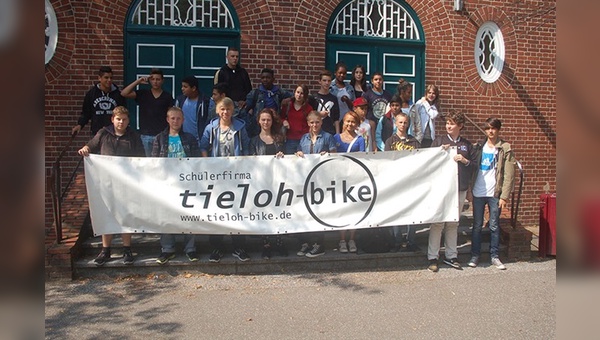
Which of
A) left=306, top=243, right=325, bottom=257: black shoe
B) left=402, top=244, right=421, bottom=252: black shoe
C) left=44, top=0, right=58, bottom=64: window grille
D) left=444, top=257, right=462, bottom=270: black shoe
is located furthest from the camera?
left=44, top=0, right=58, bottom=64: window grille

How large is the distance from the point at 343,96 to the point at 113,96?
331cm

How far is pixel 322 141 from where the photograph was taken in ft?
21.2

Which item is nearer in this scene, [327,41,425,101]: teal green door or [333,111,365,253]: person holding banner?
[333,111,365,253]: person holding banner

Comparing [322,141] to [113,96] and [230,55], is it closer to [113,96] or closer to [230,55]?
[230,55]

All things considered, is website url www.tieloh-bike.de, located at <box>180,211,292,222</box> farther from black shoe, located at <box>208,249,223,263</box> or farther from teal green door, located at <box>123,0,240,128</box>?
teal green door, located at <box>123,0,240,128</box>

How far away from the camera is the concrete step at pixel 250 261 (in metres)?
6.06

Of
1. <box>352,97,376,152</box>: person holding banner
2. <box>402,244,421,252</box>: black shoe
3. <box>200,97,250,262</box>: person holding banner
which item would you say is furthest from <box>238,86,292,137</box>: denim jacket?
<box>402,244,421,252</box>: black shoe

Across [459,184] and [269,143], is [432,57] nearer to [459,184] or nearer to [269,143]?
[459,184]

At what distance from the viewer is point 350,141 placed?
6.64 meters

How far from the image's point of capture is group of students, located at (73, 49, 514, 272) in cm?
625

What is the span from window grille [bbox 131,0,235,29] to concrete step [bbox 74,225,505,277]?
3661mm
